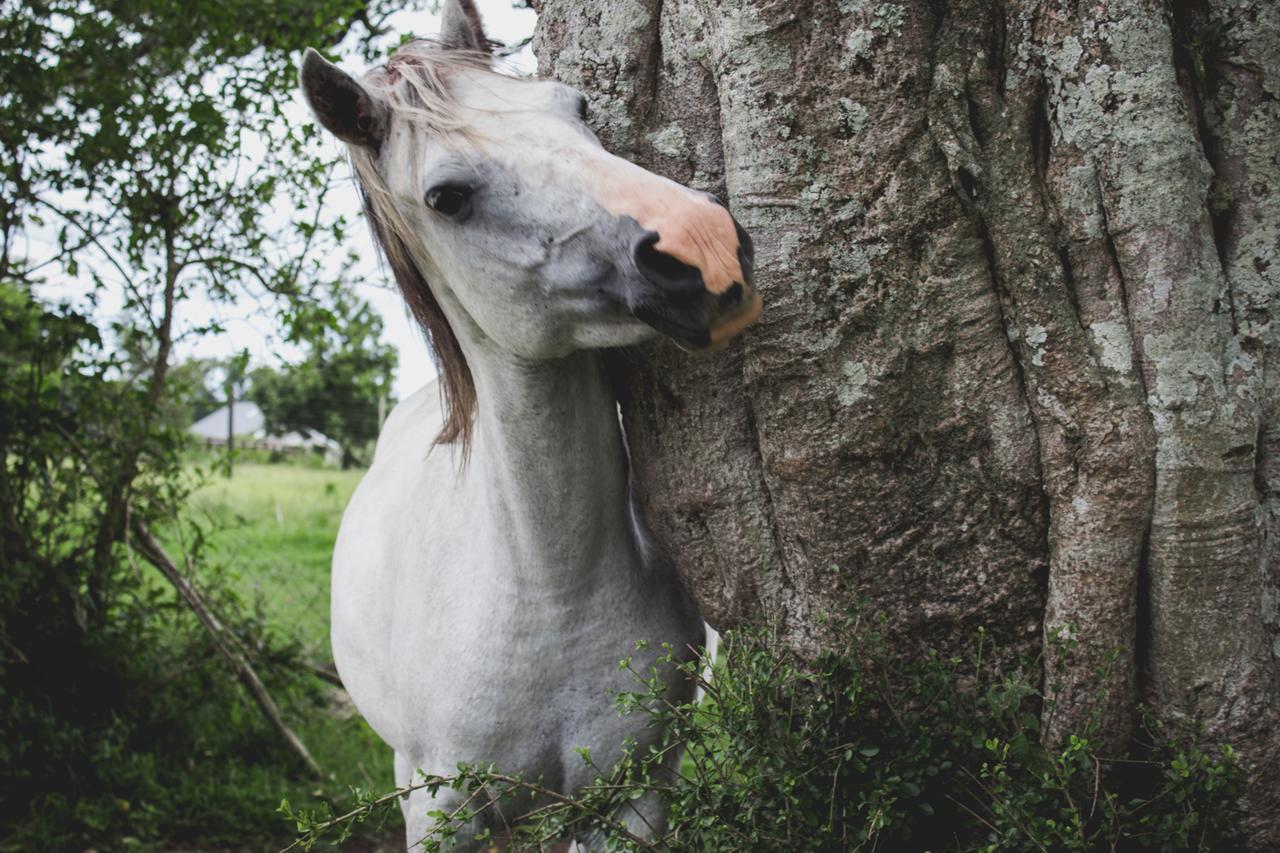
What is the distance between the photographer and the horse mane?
5.91 feet

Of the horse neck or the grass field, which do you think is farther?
the grass field

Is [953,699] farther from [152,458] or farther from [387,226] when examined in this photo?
[152,458]

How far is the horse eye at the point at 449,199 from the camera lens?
1.71 metres

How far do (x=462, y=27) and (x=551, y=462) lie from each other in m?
0.95

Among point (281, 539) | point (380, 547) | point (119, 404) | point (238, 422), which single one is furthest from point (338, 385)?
point (238, 422)

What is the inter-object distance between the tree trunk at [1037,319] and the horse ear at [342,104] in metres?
0.62

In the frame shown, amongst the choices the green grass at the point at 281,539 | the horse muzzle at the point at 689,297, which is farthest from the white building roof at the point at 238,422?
the horse muzzle at the point at 689,297

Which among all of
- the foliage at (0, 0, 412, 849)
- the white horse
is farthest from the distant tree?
the white horse

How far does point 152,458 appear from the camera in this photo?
4730mm

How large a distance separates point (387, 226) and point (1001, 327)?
1119mm

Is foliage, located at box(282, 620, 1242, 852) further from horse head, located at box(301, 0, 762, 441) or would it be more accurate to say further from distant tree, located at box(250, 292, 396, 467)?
distant tree, located at box(250, 292, 396, 467)

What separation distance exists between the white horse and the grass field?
1451mm

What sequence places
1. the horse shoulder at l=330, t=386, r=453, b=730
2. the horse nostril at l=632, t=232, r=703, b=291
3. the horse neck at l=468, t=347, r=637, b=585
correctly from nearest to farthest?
the horse nostril at l=632, t=232, r=703, b=291, the horse neck at l=468, t=347, r=637, b=585, the horse shoulder at l=330, t=386, r=453, b=730

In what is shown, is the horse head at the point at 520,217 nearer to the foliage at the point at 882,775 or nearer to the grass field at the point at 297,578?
the foliage at the point at 882,775
